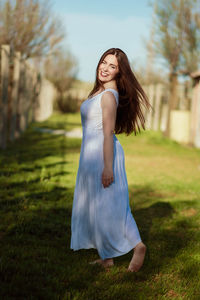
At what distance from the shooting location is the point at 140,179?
24.9 feet

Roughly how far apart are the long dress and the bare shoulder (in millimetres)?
47

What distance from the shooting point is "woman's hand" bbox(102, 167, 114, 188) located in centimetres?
304

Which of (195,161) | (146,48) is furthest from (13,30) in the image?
(195,161)

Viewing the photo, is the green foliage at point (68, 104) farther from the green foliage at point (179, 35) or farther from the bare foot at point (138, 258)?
the bare foot at point (138, 258)

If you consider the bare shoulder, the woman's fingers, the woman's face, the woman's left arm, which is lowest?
the woman's fingers

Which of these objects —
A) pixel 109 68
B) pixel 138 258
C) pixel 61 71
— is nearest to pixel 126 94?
pixel 109 68

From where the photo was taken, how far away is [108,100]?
9.91 ft

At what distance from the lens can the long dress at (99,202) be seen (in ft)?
10.1

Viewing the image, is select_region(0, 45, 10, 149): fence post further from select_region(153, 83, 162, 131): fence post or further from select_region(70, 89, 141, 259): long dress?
select_region(153, 83, 162, 131): fence post

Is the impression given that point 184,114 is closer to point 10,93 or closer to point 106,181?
point 10,93

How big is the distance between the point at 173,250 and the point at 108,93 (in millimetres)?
1728

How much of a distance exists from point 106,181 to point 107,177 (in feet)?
0.11

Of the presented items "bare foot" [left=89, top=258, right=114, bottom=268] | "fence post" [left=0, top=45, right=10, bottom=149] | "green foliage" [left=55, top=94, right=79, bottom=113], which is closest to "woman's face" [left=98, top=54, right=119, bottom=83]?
"bare foot" [left=89, top=258, right=114, bottom=268]

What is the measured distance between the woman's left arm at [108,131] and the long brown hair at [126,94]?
0.26 meters
